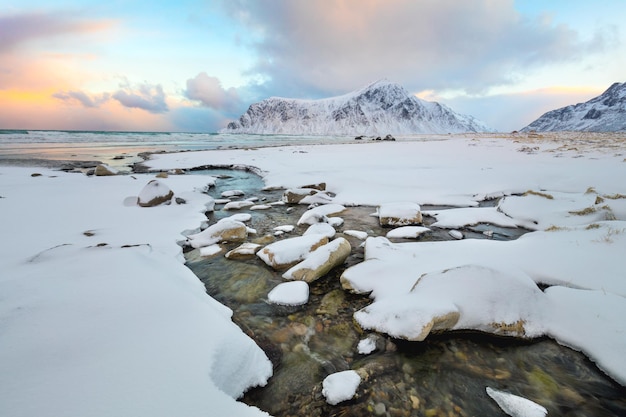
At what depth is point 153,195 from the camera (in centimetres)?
812

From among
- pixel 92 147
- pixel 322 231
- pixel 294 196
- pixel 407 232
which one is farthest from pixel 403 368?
pixel 92 147

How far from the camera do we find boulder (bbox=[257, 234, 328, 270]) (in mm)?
5102

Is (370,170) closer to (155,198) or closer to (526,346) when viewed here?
(155,198)

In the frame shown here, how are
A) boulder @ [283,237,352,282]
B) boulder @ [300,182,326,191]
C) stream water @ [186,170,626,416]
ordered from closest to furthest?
stream water @ [186,170,626,416] < boulder @ [283,237,352,282] < boulder @ [300,182,326,191]

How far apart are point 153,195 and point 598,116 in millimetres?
258479

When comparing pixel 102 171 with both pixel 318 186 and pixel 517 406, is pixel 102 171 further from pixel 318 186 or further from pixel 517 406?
pixel 517 406

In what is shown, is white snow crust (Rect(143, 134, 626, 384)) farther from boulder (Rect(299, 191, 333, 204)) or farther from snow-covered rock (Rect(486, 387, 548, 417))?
snow-covered rock (Rect(486, 387, 548, 417))

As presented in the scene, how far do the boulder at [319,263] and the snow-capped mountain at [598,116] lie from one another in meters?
215

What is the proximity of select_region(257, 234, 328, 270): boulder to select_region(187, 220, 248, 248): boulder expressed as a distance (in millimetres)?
1232

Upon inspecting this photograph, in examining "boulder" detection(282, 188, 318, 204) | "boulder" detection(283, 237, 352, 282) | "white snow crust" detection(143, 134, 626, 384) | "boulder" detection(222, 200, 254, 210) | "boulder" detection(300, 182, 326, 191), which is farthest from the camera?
"boulder" detection(300, 182, 326, 191)

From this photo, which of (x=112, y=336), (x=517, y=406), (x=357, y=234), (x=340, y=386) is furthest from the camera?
(x=357, y=234)

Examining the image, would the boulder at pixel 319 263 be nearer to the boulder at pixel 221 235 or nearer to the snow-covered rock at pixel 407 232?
the snow-covered rock at pixel 407 232

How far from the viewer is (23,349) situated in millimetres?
2234

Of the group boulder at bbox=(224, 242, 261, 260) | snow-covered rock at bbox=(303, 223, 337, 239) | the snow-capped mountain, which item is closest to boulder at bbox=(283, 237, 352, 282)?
snow-covered rock at bbox=(303, 223, 337, 239)
